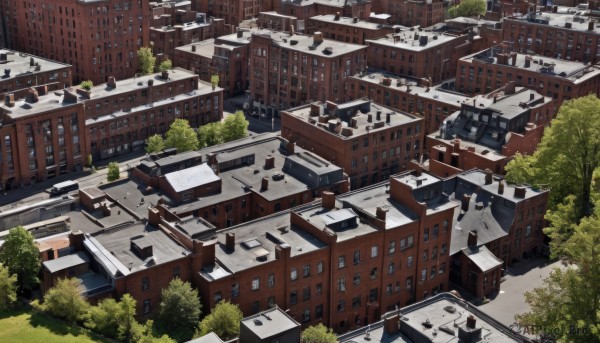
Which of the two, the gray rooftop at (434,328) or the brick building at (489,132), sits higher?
the brick building at (489,132)

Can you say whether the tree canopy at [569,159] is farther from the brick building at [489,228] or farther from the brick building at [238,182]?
the brick building at [238,182]

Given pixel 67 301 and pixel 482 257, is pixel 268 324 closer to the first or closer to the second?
pixel 67 301

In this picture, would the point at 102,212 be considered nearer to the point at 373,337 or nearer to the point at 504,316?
the point at 373,337

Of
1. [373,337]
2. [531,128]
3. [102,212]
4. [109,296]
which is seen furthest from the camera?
[531,128]

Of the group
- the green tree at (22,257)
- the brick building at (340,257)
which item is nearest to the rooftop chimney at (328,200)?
the brick building at (340,257)

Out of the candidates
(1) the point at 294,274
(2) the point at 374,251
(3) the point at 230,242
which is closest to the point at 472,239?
(2) the point at 374,251

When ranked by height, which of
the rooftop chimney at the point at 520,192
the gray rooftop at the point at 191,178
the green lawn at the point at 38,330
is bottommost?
the green lawn at the point at 38,330

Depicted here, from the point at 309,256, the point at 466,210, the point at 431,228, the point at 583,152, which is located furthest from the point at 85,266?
the point at 583,152

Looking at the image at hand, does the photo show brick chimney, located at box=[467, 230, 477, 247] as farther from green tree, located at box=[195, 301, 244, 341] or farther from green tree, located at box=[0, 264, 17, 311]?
green tree, located at box=[0, 264, 17, 311]
